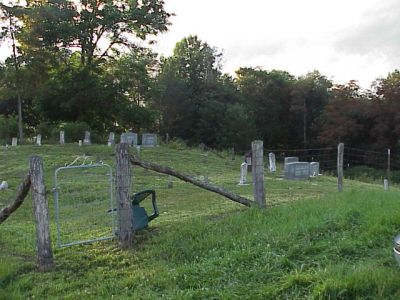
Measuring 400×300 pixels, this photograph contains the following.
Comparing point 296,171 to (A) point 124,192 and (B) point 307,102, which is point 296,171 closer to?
(A) point 124,192

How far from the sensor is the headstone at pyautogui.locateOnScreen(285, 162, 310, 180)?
21027 mm

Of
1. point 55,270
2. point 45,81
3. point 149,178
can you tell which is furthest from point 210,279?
point 45,81

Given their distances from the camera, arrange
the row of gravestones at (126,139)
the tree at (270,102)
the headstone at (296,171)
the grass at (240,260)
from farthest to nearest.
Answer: the tree at (270,102) → the row of gravestones at (126,139) → the headstone at (296,171) → the grass at (240,260)

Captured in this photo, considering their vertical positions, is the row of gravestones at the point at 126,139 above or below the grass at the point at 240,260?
above

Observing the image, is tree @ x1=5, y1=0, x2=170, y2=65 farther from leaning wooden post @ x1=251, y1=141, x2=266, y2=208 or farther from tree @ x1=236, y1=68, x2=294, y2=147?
leaning wooden post @ x1=251, y1=141, x2=266, y2=208

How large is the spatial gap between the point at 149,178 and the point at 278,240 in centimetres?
1356

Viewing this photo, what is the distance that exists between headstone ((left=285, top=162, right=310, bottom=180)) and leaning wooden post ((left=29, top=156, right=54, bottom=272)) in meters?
15.4

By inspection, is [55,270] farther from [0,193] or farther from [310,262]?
[0,193]

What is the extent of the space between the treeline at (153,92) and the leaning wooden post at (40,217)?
2838cm

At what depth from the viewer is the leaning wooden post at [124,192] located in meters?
7.30

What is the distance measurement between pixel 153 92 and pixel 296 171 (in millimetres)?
23815

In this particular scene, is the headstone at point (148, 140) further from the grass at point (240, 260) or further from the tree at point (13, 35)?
the grass at point (240, 260)

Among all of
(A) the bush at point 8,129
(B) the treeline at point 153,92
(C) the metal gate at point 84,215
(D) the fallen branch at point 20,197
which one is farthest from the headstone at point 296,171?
(A) the bush at point 8,129

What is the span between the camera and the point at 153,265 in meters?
6.18
